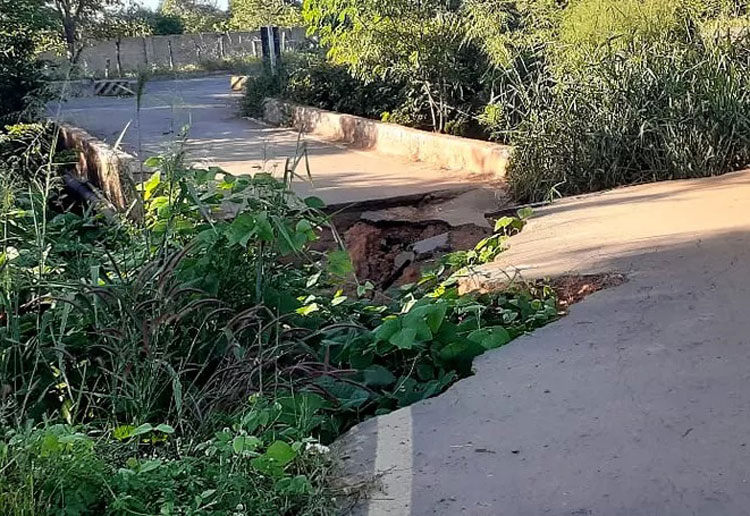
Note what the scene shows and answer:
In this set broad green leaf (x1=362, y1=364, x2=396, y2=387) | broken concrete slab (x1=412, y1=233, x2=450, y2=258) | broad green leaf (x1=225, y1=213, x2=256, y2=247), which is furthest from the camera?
broken concrete slab (x1=412, y1=233, x2=450, y2=258)

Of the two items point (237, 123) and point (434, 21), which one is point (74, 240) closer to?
point (434, 21)

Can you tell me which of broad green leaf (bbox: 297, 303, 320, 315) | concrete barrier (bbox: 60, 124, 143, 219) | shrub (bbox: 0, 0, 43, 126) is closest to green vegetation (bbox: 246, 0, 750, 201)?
concrete barrier (bbox: 60, 124, 143, 219)

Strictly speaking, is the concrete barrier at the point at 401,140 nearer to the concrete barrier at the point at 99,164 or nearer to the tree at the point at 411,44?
the tree at the point at 411,44

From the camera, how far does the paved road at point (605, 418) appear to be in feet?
8.07

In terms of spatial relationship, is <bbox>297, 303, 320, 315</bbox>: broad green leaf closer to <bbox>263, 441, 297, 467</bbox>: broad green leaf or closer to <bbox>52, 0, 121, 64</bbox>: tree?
<bbox>263, 441, 297, 467</bbox>: broad green leaf

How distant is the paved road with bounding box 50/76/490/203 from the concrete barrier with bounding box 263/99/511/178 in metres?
0.16

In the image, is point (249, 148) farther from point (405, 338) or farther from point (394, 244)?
point (405, 338)

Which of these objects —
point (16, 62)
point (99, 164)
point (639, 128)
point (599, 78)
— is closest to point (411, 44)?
point (599, 78)

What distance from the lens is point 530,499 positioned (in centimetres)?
245

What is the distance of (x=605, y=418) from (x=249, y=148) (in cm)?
895

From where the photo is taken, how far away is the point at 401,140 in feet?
33.7

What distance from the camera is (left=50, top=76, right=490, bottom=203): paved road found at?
6039 mm

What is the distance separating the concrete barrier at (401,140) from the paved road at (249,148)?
6.5 inches

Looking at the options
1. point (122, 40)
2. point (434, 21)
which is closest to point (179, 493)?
point (434, 21)
